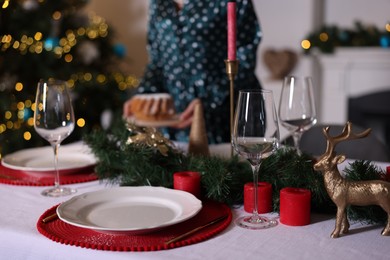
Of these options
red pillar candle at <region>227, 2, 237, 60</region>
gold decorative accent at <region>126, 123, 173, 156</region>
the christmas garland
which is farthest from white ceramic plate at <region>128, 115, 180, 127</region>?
red pillar candle at <region>227, 2, 237, 60</region>

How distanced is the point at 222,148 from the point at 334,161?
0.63 meters

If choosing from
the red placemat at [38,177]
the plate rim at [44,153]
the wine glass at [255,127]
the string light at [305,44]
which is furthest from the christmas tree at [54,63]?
the wine glass at [255,127]

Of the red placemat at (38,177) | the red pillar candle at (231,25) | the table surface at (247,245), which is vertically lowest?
the table surface at (247,245)

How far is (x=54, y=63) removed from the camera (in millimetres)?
3480

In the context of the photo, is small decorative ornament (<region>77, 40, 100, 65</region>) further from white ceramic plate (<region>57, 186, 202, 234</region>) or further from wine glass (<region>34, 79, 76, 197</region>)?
white ceramic plate (<region>57, 186, 202, 234</region>)

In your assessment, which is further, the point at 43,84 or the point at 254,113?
the point at 43,84

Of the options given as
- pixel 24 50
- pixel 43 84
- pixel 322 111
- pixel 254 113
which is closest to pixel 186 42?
pixel 43 84

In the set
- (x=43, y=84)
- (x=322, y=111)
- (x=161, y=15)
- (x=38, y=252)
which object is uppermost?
(x=161, y=15)

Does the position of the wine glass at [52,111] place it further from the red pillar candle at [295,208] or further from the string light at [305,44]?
the string light at [305,44]

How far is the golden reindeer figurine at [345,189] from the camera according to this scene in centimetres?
84

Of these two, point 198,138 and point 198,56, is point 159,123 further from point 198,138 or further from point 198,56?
point 198,56

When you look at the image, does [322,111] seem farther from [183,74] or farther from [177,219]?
[177,219]

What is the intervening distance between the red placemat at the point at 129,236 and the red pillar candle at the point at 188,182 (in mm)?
93

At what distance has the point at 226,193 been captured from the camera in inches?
40.3
